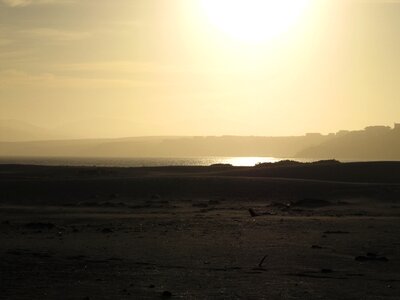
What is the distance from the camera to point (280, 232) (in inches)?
940

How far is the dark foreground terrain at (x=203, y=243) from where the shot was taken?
45.2ft

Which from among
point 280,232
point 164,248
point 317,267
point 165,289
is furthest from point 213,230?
point 165,289

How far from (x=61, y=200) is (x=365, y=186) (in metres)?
21.2

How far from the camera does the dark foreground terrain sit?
13.8 m

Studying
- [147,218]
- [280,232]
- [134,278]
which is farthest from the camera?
[147,218]

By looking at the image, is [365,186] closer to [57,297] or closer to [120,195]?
[120,195]

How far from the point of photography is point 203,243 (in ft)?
68.9

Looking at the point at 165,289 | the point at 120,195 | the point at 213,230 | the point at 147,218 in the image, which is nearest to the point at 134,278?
the point at 165,289

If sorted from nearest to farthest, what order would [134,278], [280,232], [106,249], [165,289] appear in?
1. [165,289]
2. [134,278]
3. [106,249]
4. [280,232]

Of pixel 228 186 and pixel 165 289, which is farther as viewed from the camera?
pixel 228 186

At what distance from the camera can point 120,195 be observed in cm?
4441

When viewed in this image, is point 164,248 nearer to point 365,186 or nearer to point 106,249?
point 106,249

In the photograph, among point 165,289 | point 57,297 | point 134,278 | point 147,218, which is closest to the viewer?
point 57,297

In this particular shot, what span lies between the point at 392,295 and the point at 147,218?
59.9ft
